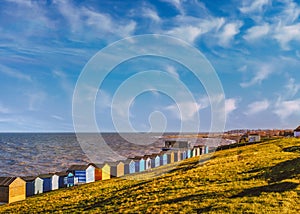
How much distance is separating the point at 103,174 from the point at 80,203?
15375 millimetres

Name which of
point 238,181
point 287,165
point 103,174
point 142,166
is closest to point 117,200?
point 238,181

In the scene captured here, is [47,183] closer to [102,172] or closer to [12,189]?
[12,189]

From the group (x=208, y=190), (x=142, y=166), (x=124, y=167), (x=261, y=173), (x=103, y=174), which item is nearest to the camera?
(x=208, y=190)

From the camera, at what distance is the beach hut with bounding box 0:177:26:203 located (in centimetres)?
2503

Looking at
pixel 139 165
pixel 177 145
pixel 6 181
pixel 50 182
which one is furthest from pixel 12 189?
pixel 177 145

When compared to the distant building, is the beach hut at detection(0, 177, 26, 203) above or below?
below

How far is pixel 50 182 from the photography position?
29656 millimetres

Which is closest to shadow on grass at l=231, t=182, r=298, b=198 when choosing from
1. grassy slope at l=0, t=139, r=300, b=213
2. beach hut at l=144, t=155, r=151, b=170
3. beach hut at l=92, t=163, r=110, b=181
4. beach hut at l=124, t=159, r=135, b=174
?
grassy slope at l=0, t=139, r=300, b=213

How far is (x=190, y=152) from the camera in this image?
5438 centimetres

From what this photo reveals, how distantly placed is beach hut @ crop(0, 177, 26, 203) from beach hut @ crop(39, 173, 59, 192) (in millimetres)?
2760

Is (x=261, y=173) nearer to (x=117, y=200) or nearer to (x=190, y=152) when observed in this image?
(x=117, y=200)

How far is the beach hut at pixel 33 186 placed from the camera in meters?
27.1

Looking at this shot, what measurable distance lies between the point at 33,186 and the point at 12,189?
247cm

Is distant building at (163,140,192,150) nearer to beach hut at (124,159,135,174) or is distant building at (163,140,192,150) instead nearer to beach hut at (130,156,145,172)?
beach hut at (130,156,145,172)
